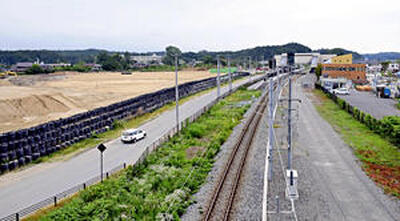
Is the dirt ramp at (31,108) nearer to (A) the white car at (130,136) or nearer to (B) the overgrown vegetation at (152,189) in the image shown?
(A) the white car at (130,136)

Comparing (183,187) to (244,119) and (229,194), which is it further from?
(244,119)

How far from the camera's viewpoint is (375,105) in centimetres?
4769

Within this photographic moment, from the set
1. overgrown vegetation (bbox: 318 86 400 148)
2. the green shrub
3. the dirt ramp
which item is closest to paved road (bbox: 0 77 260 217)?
the green shrub

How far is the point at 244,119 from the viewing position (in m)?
40.3

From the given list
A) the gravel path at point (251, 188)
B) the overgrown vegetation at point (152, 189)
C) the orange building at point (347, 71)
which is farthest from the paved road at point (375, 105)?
the orange building at point (347, 71)

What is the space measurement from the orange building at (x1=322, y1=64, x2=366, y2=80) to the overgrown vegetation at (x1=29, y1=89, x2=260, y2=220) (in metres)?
61.4

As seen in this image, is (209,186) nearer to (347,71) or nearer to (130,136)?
(130,136)

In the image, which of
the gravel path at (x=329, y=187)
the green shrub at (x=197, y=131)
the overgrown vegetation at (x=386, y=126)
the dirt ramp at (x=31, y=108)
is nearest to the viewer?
the gravel path at (x=329, y=187)

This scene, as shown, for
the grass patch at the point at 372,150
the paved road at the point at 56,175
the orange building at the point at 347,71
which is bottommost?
the paved road at the point at 56,175

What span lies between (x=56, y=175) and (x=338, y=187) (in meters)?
17.0

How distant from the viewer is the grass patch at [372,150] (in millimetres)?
19836

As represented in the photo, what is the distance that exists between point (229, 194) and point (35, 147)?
16.3 meters

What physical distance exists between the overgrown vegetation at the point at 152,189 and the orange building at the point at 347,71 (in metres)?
61.4

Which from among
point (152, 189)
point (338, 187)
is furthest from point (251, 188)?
point (152, 189)
